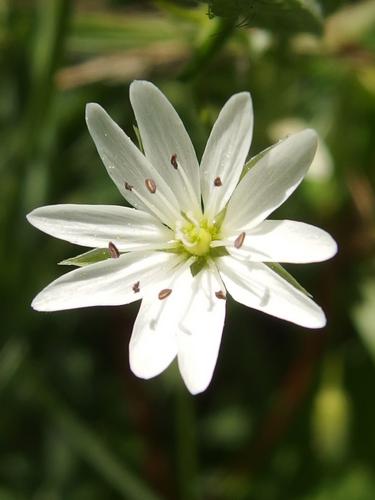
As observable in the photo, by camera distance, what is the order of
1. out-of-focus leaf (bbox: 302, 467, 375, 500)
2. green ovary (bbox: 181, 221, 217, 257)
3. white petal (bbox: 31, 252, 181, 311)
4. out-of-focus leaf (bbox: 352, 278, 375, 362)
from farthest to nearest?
out-of-focus leaf (bbox: 302, 467, 375, 500) < out-of-focus leaf (bbox: 352, 278, 375, 362) < green ovary (bbox: 181, 221, 217, 257) < white petal (bbox: 31, 252, 181, 311)

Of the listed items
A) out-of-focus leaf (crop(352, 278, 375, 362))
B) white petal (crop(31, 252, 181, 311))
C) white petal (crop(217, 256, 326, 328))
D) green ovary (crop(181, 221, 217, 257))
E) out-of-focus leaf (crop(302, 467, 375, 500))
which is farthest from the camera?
out-of-focus leaf (crop(302, 467, 375, 500))

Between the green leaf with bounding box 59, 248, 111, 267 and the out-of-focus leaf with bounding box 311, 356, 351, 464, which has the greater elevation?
the green leaf with bounding box 59, 248, 111, 267

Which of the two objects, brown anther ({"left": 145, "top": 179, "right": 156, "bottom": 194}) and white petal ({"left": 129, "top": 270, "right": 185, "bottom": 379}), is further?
brown anther ({"left": 145, "top": 179, "right": 156, "bottom": 194})

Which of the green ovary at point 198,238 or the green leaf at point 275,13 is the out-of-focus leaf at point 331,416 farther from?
the green leaf at point 275,13

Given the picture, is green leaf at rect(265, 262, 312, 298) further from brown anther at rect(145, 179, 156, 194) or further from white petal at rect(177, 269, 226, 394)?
brown anther at rect(145, 179, 156, 194)

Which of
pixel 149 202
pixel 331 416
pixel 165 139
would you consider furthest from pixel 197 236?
pixel 331 416

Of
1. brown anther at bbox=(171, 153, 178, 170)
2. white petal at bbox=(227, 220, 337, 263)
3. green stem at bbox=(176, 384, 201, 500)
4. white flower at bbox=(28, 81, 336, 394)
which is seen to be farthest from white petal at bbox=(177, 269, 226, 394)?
green stem at bbox=(176, 384, 201, 500)

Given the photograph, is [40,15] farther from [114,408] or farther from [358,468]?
[358,468]
